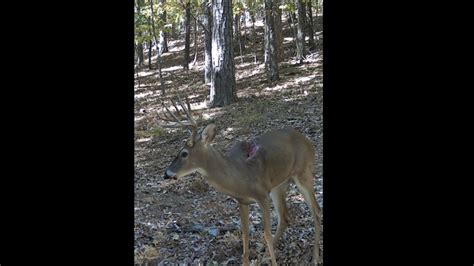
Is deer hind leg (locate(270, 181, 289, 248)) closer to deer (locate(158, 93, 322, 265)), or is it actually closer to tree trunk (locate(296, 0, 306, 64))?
deer (locate(158, 93, 322, 265))

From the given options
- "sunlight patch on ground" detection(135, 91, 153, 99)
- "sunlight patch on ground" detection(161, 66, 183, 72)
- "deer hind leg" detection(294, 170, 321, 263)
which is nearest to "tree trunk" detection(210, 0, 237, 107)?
"sunlight patch on ground" detection(135, 91, 153, 99)

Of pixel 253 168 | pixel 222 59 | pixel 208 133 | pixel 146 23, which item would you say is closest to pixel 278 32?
pixel 146 23

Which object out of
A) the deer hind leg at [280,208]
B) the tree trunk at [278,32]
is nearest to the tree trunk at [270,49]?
the tree trunk at [278,32]

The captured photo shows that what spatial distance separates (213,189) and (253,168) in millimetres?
2541

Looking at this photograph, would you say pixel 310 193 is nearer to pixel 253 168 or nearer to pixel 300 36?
pixel 253 168

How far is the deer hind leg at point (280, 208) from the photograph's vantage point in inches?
228

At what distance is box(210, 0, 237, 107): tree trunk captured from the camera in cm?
1317

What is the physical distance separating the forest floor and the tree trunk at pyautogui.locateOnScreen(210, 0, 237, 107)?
1.19 feet

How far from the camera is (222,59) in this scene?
43.3 feet

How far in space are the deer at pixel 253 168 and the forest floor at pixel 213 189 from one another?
17.6 inches

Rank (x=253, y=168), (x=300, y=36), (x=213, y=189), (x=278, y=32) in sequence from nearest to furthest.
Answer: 1. (x=253, y=168)
2. (x=213, y=189)
3. (x=300, y=36)
4. (x=278, y=32)
